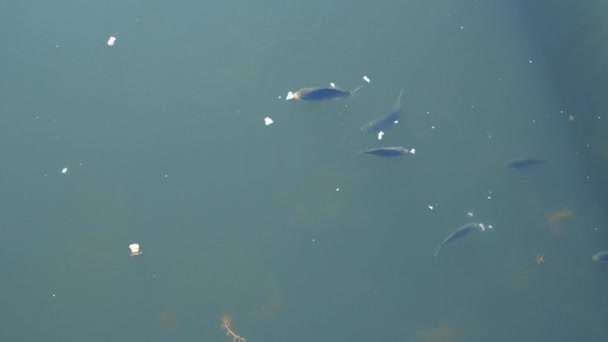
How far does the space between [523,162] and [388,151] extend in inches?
24.5

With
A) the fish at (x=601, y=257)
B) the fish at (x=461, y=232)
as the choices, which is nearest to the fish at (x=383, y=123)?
the fish at (x=461, y=232)

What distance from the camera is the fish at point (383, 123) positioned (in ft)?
9.66

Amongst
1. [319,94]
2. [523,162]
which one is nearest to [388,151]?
[319,94]

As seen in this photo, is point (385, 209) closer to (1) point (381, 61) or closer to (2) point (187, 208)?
(1) point (381, 61)

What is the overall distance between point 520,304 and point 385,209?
2.38ft

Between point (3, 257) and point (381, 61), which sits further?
point (381, 61)

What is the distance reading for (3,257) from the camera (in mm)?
2854

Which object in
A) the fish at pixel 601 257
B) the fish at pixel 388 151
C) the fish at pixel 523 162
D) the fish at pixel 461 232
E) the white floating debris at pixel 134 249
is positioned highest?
the fish at pixel 388 151

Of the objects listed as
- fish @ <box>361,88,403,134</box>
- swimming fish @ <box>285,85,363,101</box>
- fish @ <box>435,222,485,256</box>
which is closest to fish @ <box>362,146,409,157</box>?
fish @ <box>361,88,403,134</box>

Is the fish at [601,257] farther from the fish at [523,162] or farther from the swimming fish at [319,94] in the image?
the swimming fish at [319,94]

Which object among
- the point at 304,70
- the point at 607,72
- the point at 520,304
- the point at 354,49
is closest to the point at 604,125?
the point at 607,72

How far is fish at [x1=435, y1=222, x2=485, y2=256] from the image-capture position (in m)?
2.90

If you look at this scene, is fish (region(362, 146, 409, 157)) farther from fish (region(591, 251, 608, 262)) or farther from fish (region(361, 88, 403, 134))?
fish (region(591, 251, 608, 262))

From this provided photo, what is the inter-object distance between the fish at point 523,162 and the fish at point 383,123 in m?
0.55
